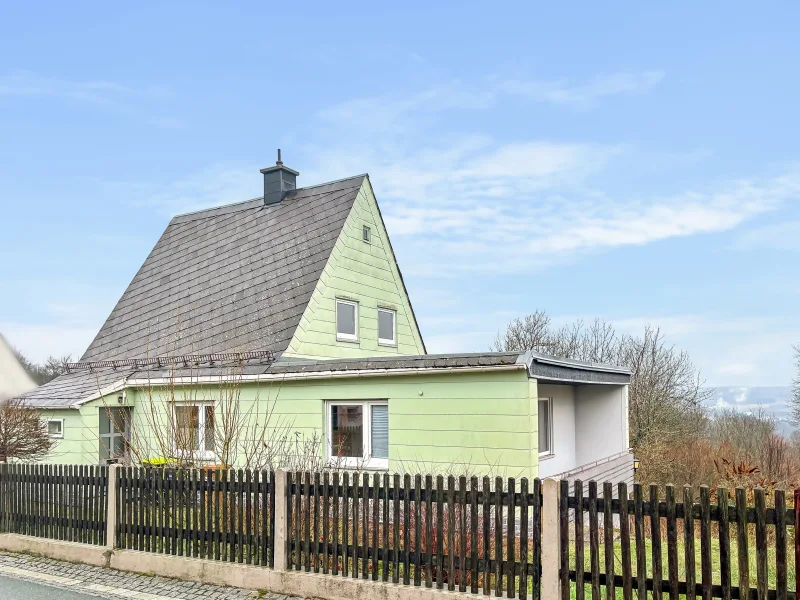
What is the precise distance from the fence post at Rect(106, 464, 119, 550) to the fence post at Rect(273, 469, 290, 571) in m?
2.92

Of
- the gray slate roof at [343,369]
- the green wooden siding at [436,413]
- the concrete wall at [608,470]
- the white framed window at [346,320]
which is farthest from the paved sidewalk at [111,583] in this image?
the white framed window at [346,320]

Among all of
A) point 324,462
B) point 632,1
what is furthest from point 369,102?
point 324,462

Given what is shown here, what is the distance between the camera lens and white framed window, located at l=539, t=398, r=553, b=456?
15977 mm

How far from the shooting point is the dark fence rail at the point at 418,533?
7375mm

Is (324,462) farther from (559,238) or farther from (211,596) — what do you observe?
(559,238)

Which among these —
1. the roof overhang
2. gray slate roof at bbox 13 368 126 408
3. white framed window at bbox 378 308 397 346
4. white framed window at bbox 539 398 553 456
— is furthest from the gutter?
white framed window at bbox 378 308 397 346

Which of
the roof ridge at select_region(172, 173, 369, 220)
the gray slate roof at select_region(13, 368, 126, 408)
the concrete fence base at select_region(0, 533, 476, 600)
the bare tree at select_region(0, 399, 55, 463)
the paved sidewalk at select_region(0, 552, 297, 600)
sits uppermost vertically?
the roof ridge at select_region(172, 173, 369, 220)

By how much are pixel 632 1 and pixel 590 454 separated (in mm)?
10606

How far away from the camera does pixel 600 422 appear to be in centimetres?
1772

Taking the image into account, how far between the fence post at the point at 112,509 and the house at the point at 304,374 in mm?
1133

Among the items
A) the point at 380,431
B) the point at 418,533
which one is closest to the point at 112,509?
the point at 380,431

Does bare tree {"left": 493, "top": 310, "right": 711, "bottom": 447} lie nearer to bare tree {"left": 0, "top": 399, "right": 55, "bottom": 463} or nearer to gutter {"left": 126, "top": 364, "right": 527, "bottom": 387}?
gutter {"left": 126, "top": 364, "right": 527, "bottom": 387}

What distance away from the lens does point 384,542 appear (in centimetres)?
802

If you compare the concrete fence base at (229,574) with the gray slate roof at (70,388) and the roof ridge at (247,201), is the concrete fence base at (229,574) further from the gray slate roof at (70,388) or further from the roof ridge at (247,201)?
the roof ridge at (247,201)
